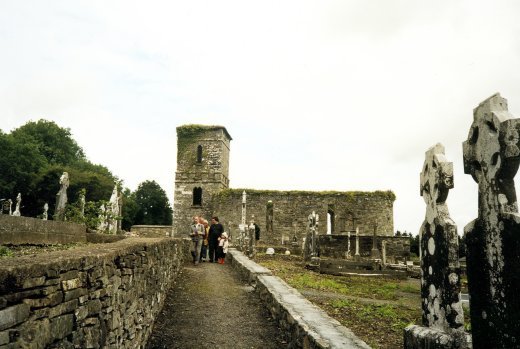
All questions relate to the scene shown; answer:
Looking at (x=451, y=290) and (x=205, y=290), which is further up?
(x=451, y=290)

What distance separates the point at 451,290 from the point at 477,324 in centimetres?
108

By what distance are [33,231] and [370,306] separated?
6.72 meters

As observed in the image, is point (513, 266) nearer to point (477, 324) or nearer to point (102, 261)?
point (477, 324)

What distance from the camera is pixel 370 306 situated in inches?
319

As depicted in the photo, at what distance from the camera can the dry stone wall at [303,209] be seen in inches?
1320

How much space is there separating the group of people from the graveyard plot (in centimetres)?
446

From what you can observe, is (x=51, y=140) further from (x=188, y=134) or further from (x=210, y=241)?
(x=210, y=241)

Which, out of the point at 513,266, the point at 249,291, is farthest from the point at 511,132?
the point at 249,291

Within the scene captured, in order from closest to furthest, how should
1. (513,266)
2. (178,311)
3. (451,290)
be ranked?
(513,266) < (451,290) < (178,311)

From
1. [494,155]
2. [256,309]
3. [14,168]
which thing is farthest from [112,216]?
[14,168]

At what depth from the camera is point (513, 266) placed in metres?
2.24

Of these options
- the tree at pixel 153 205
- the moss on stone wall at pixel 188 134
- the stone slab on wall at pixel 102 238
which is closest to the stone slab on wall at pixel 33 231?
the stone slab on wall at pixel 102 238

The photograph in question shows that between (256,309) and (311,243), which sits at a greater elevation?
(311,243)

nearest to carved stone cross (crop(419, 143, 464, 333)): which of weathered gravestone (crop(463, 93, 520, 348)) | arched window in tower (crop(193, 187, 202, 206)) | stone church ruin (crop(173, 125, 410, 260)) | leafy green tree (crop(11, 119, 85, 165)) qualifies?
weathered gravestone (crop(463, 93, 520, 348))
